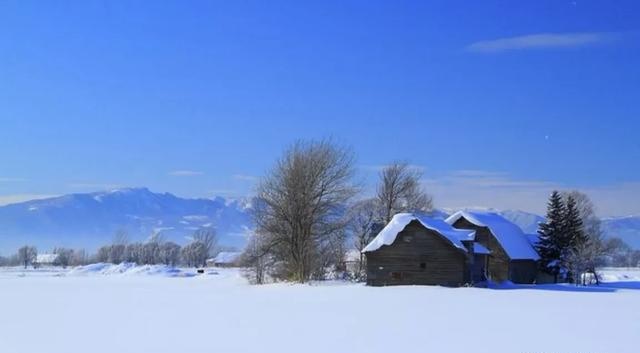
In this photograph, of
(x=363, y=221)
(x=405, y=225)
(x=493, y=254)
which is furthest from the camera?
Result: (x=363, y=221)

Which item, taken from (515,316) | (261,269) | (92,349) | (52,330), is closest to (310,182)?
(261,269)

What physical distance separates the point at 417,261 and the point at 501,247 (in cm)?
1361

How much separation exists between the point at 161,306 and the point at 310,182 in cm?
2800

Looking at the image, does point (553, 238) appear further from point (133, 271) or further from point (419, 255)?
point (133, 271)

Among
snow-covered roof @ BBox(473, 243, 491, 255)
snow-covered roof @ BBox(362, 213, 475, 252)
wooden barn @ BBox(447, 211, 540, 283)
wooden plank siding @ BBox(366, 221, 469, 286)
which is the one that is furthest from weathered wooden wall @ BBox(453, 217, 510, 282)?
wooden plank siding @ BBox(366, 221, 469, 286)

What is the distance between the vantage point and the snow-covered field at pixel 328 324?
20719 mm

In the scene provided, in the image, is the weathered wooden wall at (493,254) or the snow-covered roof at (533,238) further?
the snow-covered roof at (533,238)

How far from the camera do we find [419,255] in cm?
5466

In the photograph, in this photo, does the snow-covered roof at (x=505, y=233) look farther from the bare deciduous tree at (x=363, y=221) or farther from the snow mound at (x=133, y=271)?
the snow mound at (x=133, y=271)

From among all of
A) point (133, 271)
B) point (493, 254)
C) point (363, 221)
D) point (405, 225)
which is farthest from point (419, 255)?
point (133, 271)

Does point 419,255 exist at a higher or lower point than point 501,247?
lower

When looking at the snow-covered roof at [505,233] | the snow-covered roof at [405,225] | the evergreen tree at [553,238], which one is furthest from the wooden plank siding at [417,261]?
the evergreen tree at [553,238]

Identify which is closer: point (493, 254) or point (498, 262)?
point (498, 262)

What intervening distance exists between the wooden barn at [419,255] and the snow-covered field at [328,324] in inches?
366
